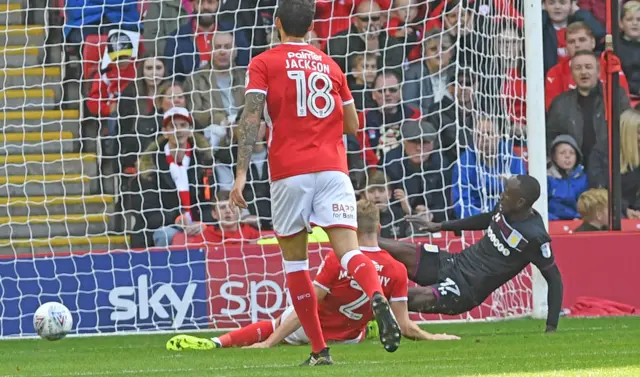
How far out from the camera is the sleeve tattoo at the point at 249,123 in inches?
267

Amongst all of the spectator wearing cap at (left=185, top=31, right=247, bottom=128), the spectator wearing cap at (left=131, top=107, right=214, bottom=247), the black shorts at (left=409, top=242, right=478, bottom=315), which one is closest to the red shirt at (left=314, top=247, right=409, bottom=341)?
the black shorts at (left=409, top=242, right=478, bottom=315)

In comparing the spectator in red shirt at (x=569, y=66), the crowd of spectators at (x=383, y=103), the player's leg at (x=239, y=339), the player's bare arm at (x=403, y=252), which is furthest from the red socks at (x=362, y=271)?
the spectator in red shirt at (x=569, y=66)

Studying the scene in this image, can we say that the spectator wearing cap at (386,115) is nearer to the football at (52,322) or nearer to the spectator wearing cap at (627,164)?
the spectator wearing cap at (627,164)

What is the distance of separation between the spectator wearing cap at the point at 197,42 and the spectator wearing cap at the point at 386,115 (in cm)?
148

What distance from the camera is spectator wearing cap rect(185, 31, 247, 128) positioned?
44.7 feet

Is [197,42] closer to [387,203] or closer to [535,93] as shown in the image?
[387,203]

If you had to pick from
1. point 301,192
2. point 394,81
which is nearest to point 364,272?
point 301,192

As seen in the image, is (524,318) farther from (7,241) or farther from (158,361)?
(7,241)

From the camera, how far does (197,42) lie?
13.8 m

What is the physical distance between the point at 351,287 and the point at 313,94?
2499 mm

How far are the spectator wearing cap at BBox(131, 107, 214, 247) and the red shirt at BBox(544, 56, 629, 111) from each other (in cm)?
367

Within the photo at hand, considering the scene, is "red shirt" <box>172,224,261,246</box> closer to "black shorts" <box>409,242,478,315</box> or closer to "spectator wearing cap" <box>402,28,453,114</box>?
"spectator wearing cap" <box>402,28,453,114</box>

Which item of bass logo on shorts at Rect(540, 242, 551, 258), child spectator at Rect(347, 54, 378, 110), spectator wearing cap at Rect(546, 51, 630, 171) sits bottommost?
bass logo on shorts at Rect(540, 242, 551, 258)

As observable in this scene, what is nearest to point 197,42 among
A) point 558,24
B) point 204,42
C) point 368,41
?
point 204,42
